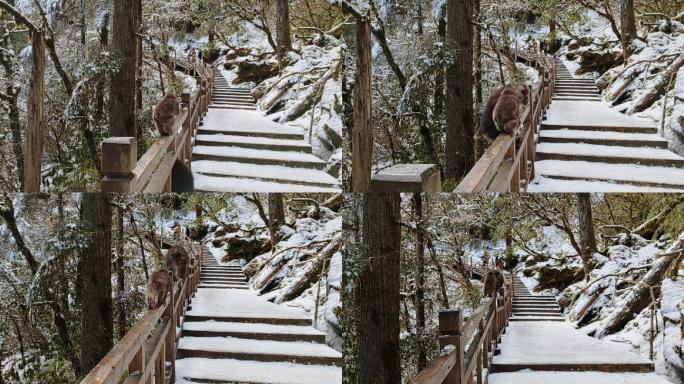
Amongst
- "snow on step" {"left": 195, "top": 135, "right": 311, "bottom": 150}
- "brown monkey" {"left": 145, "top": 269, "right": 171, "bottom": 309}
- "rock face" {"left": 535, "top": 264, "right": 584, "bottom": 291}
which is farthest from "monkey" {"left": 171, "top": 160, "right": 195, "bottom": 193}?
"rock face" {"left": 535, "top": 264, "right": 584, "bottom": 291}

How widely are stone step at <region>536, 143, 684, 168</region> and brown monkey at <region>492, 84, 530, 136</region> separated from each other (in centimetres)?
23

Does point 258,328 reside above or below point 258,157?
below

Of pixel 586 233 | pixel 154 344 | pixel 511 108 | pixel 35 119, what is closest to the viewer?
pixel 511 108

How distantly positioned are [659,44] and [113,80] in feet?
6.94

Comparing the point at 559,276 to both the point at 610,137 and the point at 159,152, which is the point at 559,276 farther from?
the point at 159,152

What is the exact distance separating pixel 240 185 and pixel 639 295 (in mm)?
1894

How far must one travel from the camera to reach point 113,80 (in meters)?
2.72

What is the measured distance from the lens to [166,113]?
2.70 meters

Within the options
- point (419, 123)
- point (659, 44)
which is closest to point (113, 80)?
point (419, 123)

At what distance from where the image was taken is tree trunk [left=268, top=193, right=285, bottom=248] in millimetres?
3043

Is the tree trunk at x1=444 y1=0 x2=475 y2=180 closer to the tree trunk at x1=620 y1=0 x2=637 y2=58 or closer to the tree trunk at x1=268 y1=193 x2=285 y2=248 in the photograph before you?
the tree trunk at x1=620 y1=0 x2=637 y2=58

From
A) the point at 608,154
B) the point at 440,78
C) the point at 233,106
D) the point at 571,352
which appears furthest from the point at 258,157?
the point at 571,352

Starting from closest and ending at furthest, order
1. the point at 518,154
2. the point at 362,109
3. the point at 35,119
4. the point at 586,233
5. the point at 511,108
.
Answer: the point at 511,108 → the point at 518,154 → the point at 362,109 → the point at 35,119 → the point at 586,233

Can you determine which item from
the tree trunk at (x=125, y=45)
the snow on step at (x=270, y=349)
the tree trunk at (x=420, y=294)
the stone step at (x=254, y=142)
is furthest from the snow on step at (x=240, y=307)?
the tree trunk at (x=125, y=45)
